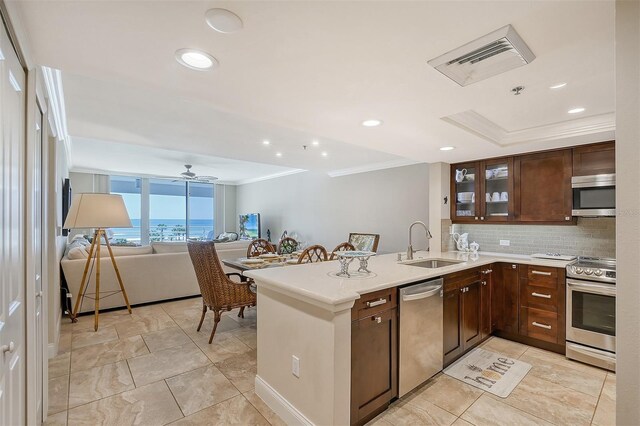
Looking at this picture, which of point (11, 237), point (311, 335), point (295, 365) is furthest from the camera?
point (295, 365)

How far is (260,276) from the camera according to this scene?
87.4 inches

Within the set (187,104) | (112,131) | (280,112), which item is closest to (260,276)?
(280,112)

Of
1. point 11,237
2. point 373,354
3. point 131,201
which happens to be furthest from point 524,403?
point 131,201

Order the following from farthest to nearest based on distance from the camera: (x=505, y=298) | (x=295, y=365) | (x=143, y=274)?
(x=143, y=274) → (x=505, y=298) → (x=295, y=365)

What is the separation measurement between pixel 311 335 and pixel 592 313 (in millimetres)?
2749

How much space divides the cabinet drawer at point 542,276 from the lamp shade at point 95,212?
4.73 metres

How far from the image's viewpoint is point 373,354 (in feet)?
6.48

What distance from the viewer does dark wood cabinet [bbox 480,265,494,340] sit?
10.5 feet

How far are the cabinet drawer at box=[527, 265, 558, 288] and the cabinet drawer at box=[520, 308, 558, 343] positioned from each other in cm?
28

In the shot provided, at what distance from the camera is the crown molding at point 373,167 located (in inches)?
210

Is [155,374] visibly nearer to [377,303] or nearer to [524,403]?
[377,303]

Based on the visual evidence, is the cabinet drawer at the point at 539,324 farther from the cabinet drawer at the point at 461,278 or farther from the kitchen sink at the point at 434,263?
the kitchen sink at the point at 434,263

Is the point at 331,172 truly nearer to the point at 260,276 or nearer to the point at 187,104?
the point at 187,104

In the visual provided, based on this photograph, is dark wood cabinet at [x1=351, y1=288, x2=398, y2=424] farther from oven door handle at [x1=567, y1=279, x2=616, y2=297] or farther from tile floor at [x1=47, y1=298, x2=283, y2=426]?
oven door handle at [x1=567, y1=279, x2=616, y2=297]
